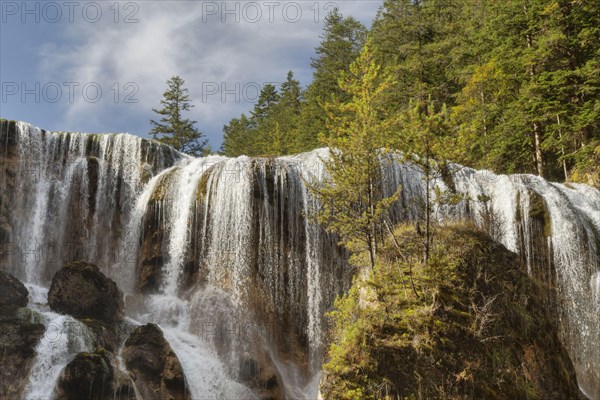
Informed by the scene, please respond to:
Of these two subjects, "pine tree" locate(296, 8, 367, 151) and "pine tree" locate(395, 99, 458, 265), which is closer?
"pine tree" locate(395, 99, 458, 265)

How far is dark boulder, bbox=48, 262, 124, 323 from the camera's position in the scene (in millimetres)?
16078

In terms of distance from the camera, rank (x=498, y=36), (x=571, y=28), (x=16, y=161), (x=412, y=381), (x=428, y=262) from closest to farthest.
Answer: (x=412, y=381), (x=428, y=262), (x=16, y=161), (x=571, y=28), (x=498, y=36)

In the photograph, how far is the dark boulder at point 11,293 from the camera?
1559 cm

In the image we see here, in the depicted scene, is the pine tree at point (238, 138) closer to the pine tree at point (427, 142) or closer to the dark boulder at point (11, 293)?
the dark boulder at point (11, 293)

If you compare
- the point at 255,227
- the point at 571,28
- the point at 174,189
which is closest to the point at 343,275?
the point at 255,227

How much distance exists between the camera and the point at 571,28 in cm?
2661

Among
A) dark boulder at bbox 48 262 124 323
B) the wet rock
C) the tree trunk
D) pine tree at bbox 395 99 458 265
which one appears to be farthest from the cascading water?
pine tree at bbox 395 99 458 265

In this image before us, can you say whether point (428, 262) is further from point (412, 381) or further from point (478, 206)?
point (478, 206)

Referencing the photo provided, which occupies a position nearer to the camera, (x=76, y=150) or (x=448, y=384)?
(x=448, y=384)

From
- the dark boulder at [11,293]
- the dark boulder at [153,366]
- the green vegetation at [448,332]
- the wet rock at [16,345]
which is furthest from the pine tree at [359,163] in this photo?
the dark boulder at [11,293]

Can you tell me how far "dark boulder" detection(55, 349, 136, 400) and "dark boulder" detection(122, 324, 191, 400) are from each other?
903 millimetres

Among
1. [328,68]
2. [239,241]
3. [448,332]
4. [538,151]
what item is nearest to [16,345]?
[239,241]

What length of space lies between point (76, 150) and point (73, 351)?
42.6 feet

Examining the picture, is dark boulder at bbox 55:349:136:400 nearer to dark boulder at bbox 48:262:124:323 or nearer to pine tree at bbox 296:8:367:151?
dark boulder at bbox 48:262:124:323
